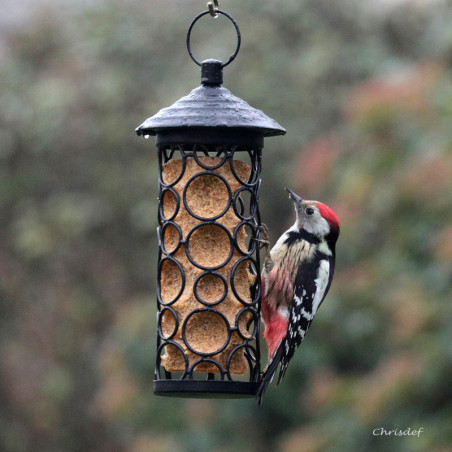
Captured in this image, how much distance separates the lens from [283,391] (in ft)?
39.5

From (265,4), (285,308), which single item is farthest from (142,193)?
(285,308)

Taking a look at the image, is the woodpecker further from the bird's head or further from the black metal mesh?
the black metal mesh

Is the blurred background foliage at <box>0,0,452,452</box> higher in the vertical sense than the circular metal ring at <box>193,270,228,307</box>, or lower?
lower

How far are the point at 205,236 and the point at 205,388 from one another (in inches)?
28.2

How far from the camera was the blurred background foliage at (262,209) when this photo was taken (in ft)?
33.7

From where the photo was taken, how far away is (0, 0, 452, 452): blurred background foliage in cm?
1028

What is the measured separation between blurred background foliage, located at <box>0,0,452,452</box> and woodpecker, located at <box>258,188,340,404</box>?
3.31 m

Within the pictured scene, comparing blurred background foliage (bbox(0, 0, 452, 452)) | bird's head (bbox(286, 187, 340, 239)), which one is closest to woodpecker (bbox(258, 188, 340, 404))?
bird's head (bbox(286, 187, 340, 239))

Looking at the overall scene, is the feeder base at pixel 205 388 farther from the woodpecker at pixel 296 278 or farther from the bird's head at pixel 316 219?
the bird's head at pixel 316 219

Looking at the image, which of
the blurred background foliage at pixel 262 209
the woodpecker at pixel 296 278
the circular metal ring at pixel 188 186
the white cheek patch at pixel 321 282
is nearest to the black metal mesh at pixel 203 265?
the circular metal ring at pixel 188 186

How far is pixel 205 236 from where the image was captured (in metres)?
5.19

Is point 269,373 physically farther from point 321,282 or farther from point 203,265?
point 321,282
